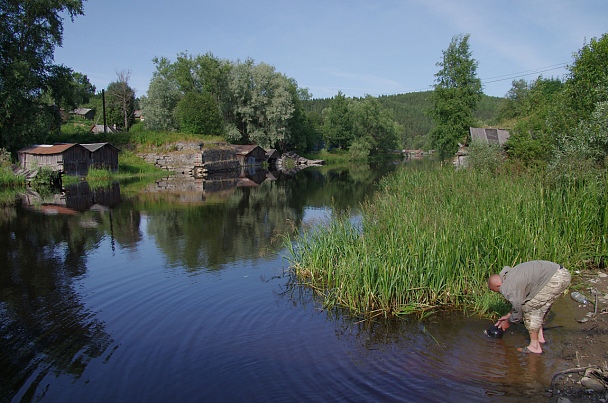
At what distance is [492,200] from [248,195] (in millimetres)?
22622

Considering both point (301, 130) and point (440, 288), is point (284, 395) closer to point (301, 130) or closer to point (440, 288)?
point (440, 288)

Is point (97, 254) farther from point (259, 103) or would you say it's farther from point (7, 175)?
point (259, 103)

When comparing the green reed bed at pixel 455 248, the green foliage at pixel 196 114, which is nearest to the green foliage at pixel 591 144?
the green reed bed at pixel 455 248

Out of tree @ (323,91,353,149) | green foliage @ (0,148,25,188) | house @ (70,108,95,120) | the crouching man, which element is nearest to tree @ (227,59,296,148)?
tree @ (323,91,353,149)

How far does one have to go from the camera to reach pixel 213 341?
8258mm

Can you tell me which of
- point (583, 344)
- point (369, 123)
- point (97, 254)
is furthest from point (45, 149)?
point (369, 123)

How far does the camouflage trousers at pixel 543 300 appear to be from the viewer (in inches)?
263

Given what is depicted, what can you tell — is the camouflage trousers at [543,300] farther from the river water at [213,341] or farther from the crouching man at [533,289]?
the river water at [213,341]

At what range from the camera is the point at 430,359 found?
725 cm

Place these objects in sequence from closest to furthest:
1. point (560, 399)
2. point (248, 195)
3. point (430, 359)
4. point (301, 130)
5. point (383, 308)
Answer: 1. point (560, 399)
2. point (430, 359)
3. point (383, 308)
4. point (248, 195)
5. point (301, 130)

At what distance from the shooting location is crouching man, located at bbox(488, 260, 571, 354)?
6.71m

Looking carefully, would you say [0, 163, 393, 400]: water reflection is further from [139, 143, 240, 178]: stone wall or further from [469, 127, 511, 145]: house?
[139, 143, 240, 178]: stone wall

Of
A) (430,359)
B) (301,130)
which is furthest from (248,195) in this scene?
(301,130)

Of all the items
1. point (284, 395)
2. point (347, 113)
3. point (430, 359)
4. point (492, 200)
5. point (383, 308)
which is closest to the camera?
point (284, 395)
